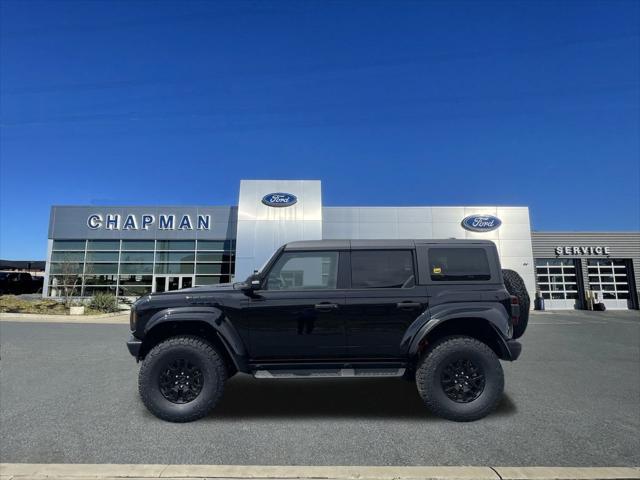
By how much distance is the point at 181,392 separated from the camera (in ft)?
12.7

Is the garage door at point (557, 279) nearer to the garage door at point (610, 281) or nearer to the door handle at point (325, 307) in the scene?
the garage door at point (610, 281)

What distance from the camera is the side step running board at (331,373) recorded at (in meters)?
3.90

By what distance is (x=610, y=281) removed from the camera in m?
25.3

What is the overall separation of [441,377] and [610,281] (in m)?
28.7

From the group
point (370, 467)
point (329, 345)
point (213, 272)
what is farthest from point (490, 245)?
point (213, 272)

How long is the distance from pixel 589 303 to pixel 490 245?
25.8 meters

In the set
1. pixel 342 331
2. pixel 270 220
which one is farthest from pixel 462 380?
pixel 270 220

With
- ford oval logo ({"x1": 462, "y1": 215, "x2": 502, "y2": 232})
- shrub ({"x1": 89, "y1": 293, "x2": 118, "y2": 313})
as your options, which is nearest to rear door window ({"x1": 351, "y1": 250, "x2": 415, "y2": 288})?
shrub ({"x1": 89, "y1": 293, "x2": 118, "y2": 313})

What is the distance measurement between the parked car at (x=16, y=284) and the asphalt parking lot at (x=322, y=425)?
94.4 feet

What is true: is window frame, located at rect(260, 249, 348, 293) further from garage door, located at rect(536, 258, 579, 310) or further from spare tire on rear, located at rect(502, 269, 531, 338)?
garage door, located at rect(536, 258, 579, 310)

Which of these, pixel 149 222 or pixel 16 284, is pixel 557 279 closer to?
A: pixel 149 222

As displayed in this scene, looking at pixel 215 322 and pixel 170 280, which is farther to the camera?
pixel 170 280

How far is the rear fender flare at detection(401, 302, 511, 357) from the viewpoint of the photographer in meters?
3.92

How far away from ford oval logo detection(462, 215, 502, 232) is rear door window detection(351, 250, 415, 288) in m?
20.9
